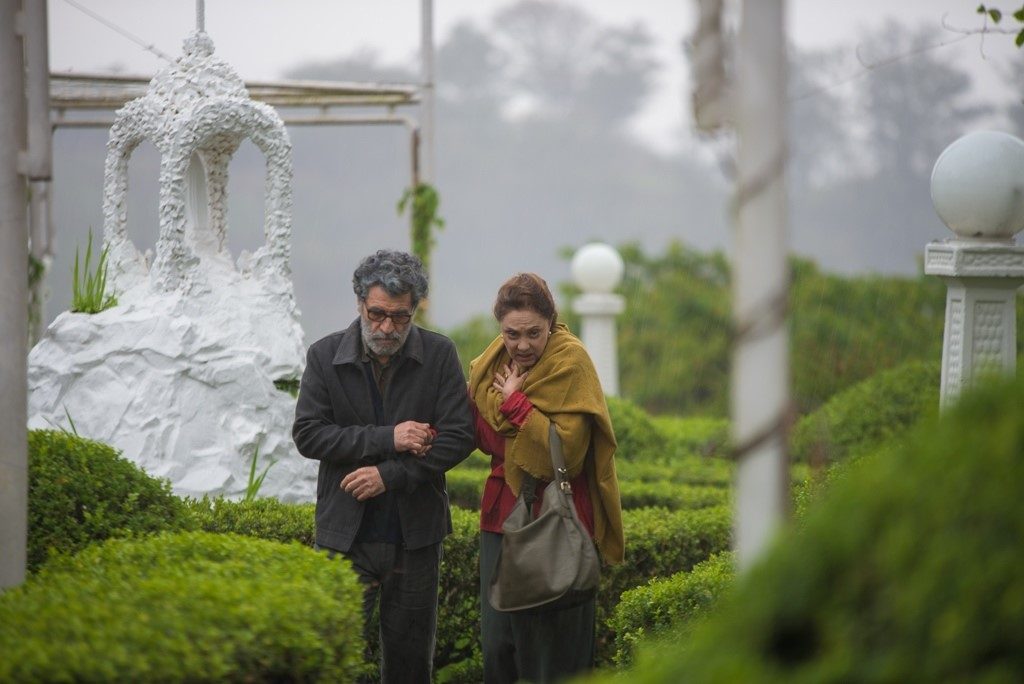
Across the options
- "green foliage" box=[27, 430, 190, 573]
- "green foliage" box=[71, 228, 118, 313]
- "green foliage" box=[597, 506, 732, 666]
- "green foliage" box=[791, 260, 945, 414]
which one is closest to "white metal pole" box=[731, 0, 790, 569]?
"green foliage" box=[27, 430, 190, 573]

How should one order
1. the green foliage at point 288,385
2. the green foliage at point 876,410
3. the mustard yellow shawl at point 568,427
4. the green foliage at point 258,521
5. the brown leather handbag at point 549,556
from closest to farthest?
1. the brown leather handbag at point 549,556
2. the mustard yellow shawl at point 568,427
3. the green foliage at point 258,521
4. the green foliage at point 288,385
5. the green foliage at point 876,410

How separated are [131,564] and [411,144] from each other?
7.75 m

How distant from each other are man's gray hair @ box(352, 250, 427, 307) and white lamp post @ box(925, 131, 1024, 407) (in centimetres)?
238

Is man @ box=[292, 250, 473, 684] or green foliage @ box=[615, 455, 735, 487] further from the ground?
man @ box=[292, 250, 473, 684]

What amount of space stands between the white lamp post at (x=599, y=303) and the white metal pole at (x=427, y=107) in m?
2.38

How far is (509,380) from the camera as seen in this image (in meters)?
4.50

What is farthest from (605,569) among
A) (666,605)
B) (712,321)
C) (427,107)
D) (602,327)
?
(712,321)

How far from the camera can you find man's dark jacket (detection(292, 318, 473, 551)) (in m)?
4.38

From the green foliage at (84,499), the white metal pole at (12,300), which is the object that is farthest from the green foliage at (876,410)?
the white metal pole at (12,300)

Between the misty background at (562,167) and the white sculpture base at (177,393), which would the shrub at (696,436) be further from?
the misty background at (562,167)

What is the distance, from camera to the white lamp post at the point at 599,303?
41.8 ft

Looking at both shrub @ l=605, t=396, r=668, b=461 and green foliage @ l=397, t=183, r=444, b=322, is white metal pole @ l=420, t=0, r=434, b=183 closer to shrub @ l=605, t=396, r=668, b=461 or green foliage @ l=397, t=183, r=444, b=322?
green foliage @ l=397, t=183, r=444, b=322

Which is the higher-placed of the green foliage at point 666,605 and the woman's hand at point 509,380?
the woman's hand at point 509,380

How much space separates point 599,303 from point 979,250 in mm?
7631
